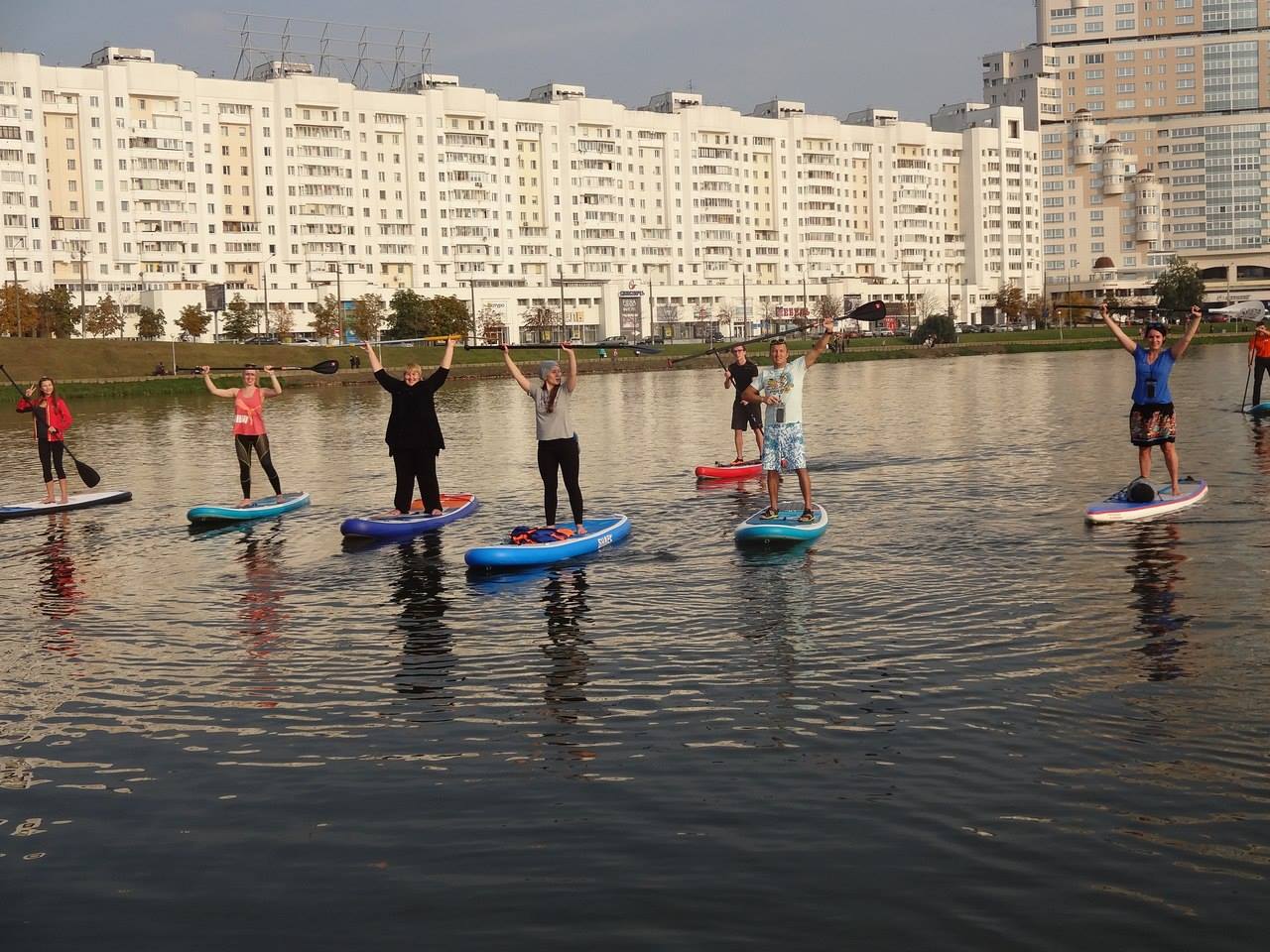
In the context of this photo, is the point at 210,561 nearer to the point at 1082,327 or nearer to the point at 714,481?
the point at 714,481

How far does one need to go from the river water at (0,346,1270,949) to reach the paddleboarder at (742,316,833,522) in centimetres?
108

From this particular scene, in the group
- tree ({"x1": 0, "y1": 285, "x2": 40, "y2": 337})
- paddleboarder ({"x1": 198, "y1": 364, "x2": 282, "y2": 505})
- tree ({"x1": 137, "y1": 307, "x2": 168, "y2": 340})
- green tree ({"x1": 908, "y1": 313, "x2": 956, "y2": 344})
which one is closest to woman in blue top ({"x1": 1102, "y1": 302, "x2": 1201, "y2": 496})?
paddleboarder ({"x1": 198, "y1": 364, "x2": 282, "y2": 505})

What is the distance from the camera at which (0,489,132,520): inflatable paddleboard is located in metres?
24.0

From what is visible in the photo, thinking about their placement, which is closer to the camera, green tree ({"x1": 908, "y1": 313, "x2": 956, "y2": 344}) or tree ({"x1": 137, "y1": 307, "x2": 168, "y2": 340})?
green tree ({"x1": 908, "y1": 313, "x2": 956, "y2": 344})

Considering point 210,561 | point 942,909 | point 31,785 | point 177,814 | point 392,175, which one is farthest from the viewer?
point 392,175

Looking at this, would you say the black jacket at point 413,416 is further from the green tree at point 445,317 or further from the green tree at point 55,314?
the green tree at point 445,317

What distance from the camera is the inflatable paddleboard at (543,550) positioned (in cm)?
1658

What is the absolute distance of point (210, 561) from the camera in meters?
18.5

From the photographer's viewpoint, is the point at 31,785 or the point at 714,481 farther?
the point at 714,481

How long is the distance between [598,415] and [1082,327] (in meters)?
126

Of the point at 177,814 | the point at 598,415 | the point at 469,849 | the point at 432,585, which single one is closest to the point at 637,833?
the point at 469,849

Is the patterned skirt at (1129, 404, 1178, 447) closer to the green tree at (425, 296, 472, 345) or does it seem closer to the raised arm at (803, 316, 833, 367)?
the raised arm at (803, 316, 833, 367)

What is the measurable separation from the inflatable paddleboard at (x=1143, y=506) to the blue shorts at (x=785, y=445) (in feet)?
13.4

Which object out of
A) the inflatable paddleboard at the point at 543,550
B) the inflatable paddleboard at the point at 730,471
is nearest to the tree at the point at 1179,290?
the inflatable paddleboard at the point at 730,471
